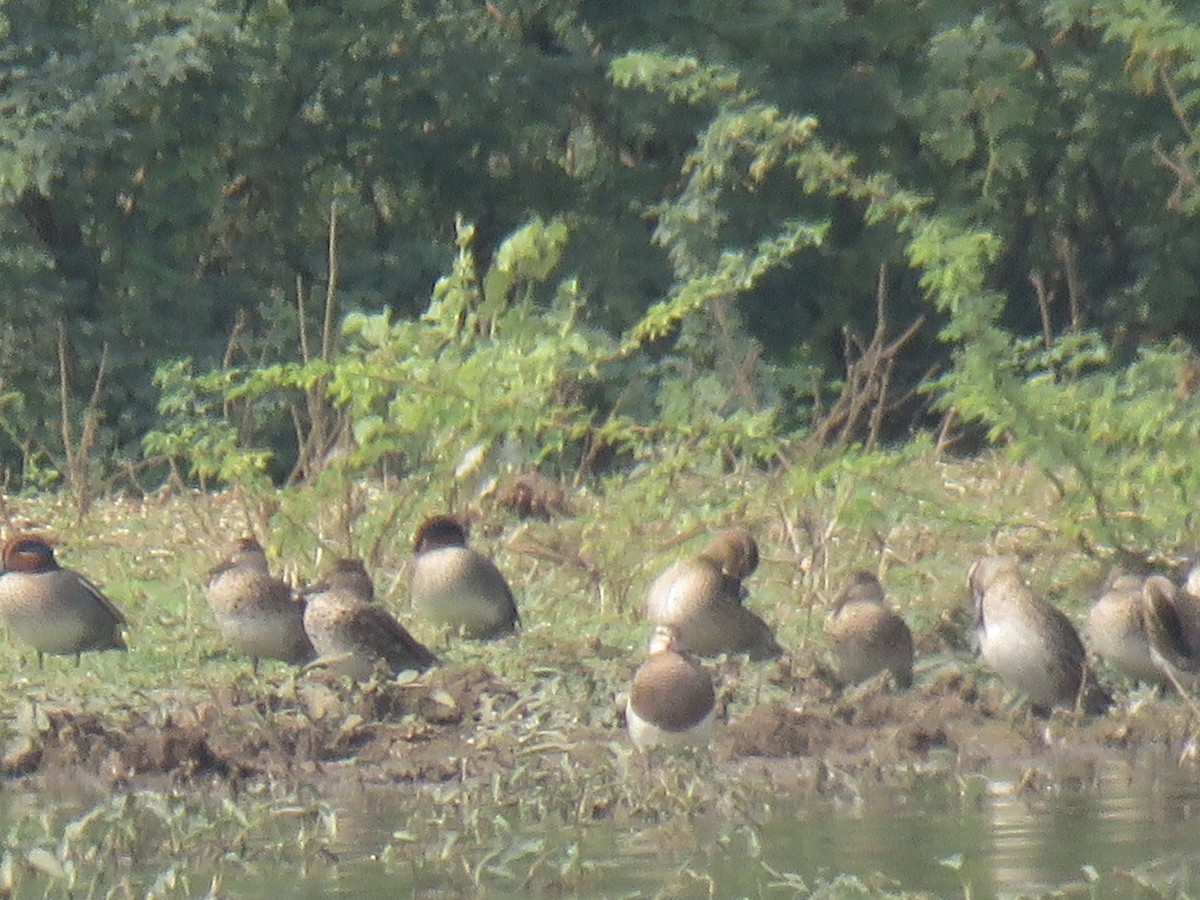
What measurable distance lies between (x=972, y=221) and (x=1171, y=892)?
49.4ft

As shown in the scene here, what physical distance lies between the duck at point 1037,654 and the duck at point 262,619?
105 inches

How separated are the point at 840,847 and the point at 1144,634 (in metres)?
2.66

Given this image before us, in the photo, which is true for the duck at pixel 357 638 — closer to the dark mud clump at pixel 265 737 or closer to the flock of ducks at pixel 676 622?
the flock of ducks at pixel 676 622

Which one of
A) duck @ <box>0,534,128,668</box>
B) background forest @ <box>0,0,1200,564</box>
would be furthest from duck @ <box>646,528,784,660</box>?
background forest @ <box>0,0,1200,564</box>

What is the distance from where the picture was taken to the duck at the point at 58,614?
10070mm

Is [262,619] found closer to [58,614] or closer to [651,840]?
[58,614]

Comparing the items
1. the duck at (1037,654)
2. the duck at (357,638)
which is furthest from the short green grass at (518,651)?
the duck at (1037,654)

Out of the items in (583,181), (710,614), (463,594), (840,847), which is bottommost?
(463,594)

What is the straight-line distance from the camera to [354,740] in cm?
846

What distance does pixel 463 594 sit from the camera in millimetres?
10398

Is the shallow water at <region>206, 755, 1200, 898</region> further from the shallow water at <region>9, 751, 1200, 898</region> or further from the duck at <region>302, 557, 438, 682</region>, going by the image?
the duck at <region>302, 557, 438, 682</region>

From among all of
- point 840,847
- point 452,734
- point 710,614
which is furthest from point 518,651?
point 840,847

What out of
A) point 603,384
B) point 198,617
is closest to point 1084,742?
point 198,617

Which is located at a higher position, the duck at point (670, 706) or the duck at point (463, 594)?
the duck at point (670, 706)
